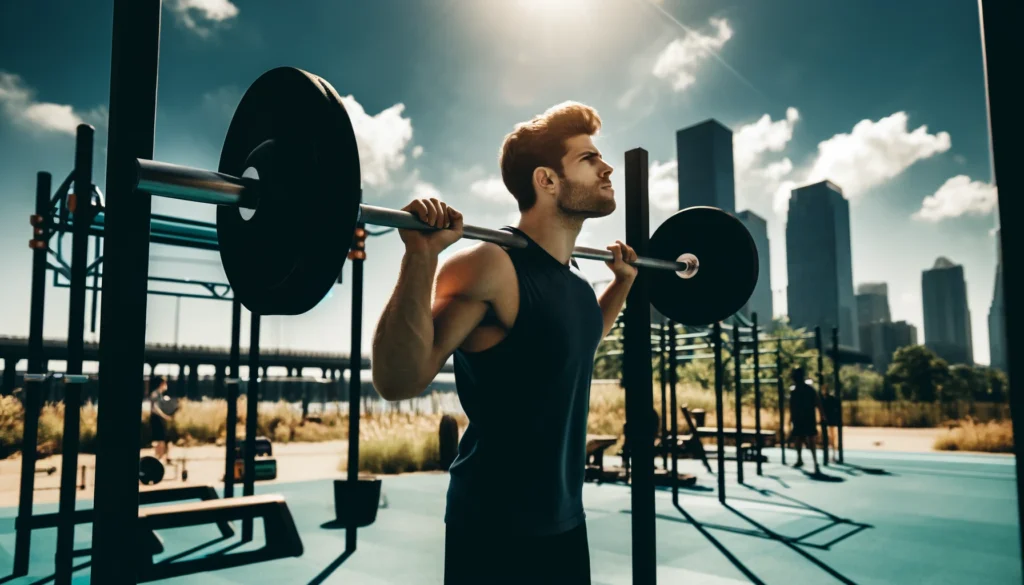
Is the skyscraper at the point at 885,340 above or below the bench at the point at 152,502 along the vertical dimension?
above

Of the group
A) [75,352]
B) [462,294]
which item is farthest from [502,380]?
[75,352]

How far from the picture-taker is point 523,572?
1.55 meters

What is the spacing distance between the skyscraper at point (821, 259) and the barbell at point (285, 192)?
121487mm

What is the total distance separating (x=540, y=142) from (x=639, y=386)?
76cm

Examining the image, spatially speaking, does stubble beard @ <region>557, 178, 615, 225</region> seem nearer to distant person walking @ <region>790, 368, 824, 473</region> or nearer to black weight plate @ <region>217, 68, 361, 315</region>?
black weight plate @ <region>217, 68, 361, 315</region>

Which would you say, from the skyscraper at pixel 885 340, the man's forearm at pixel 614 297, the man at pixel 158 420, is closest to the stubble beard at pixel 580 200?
the man's forearm at pixel 614 297

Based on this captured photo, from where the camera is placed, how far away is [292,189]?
127 cm

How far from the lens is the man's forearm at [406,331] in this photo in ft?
4.58

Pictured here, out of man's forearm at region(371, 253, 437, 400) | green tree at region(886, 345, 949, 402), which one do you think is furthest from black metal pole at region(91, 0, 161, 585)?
green tree at region(886, 345, 949, 402)

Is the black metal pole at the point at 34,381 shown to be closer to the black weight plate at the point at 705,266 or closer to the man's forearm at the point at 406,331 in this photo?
the man's forearm at the point at 406,331

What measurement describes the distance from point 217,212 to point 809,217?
134676mm

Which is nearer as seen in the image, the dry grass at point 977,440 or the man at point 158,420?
the man at point 158,420

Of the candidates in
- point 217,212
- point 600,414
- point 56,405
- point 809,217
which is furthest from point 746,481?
point 809,217

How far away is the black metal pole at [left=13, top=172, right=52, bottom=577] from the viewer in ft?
12.3
